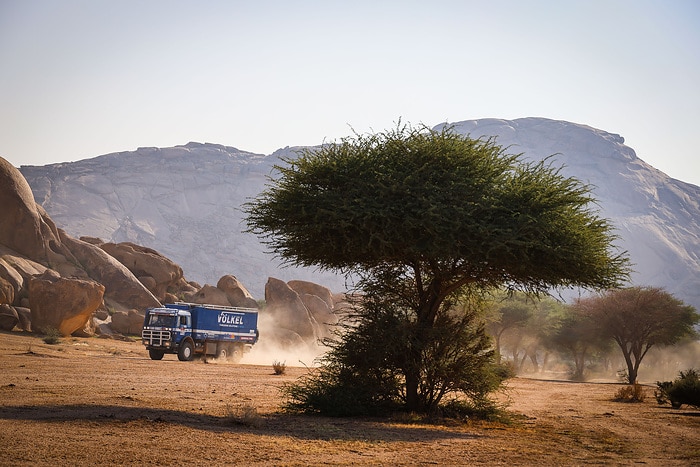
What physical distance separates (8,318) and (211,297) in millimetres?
21414

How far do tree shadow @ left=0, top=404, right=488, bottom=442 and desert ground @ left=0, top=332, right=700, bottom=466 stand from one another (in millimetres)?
22

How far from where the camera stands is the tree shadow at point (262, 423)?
13.6 metres

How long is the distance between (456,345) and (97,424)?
8409 millimetres

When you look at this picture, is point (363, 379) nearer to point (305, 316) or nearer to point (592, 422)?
point (592, 422)

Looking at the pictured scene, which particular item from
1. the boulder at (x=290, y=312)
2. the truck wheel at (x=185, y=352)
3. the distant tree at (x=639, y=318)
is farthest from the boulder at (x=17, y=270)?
the distant tree at (x=639, y=318)

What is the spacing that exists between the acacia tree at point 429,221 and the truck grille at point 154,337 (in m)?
24.6

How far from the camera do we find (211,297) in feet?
216

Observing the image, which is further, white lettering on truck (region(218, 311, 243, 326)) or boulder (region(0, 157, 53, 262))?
boulder (region(0, 157, 53, 262))

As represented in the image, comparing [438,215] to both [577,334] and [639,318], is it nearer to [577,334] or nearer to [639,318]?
[639,318]

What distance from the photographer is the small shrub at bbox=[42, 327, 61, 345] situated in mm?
42250

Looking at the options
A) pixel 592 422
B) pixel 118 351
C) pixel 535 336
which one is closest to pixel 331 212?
pixel 592 422

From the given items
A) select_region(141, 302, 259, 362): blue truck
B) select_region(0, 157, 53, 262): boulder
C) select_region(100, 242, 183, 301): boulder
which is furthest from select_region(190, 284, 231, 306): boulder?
select_region(141, 302, 259, 362): blue truck

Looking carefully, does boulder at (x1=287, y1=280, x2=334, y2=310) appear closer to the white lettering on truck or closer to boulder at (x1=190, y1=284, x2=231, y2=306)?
boulder at (x1=190, y1=284, x2=231, y2=306)

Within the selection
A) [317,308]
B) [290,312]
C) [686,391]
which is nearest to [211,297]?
[290,312]
